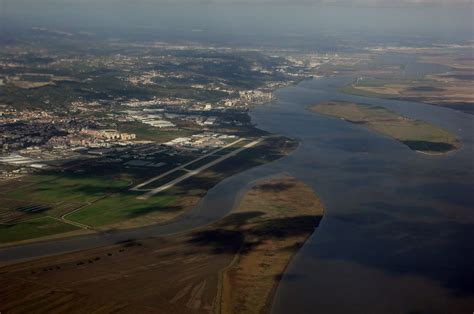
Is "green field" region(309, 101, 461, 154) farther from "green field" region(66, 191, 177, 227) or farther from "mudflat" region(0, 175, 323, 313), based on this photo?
"green field" region(66, 191, 177, 227)

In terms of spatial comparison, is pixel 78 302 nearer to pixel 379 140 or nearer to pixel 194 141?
pixel 194 141

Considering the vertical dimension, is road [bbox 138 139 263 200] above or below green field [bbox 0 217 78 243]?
above

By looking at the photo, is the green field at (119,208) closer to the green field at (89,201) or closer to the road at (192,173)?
the green field at (89,201)

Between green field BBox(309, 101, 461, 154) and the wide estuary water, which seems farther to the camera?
green field BBox(309, 101, 461, 154)

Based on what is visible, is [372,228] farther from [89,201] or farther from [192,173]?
[89,201]

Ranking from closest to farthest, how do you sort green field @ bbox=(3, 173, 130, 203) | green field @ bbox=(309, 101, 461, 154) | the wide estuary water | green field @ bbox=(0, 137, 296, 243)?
the wide estuary water → green field @ bbox=(0, 137, 296, 243) → green field @ bbox=(3, 173, 130, 203) → green field @ bbox=(309, 101, 461, 154)

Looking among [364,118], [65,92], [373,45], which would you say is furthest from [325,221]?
[373,45]

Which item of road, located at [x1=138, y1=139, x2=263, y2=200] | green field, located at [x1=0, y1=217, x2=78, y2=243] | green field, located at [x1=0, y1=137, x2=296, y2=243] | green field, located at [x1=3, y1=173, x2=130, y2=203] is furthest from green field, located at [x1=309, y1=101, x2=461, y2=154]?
green field, located at [x1=0, y1=217, x2=78, y2=243]
